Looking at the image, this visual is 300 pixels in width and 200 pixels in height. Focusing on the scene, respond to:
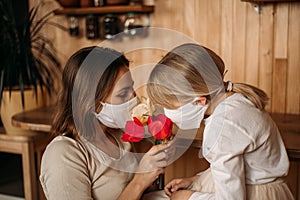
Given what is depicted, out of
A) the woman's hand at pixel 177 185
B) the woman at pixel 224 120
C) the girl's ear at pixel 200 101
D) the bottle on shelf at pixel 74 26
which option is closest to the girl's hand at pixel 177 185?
the woman's hand at pixel 177 185

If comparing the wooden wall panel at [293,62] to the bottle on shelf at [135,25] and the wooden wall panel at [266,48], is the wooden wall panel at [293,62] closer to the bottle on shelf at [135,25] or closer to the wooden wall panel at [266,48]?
the wooden wall panel at [266,48]

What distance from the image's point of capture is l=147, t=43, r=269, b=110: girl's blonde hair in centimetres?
130

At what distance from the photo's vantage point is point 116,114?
4.83 ft

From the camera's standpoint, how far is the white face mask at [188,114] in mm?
1379

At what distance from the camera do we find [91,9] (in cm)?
251

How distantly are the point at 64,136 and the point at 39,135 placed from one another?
111 centimetres

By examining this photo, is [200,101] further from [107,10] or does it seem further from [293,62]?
[107,10]

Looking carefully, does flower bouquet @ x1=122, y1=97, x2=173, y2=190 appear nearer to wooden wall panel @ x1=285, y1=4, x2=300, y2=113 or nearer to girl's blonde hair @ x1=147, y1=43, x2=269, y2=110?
girl's blonde hair @ x1=147, y1=43, x2=269, y2=110

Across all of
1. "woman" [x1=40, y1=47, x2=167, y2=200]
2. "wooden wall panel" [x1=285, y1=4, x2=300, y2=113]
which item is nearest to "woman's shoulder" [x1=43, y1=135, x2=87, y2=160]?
"woman" [x1=40, y1=47, x2=167, y2=200]

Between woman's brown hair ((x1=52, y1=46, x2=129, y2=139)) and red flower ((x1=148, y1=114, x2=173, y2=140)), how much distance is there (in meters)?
0.20

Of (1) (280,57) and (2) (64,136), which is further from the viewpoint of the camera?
(1) (280,57)

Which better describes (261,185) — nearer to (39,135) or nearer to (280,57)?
(280,57)

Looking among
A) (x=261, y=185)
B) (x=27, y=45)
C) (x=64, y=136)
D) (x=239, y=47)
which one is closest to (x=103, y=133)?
(x=64, y=136)

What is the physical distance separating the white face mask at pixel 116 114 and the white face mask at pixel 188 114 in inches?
5.7
